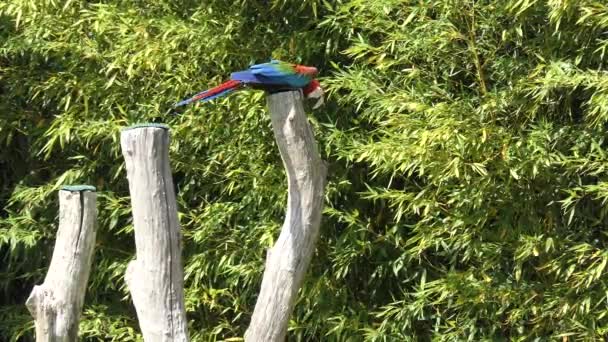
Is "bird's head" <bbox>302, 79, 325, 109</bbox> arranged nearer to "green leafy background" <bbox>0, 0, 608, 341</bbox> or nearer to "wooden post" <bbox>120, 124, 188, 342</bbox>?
"wooden post" <bbox>120, 124, 188, 342</bbox>

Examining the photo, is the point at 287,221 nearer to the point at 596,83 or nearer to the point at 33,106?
the point at 596,83

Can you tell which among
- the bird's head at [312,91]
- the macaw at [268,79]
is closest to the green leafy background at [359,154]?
the bird's head at [312,91]

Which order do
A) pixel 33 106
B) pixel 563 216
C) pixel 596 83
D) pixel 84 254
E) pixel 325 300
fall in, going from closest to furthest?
pixel 84 254
pixel 596 83
pixel 563 216
pixel 325 300
pixel 33 106

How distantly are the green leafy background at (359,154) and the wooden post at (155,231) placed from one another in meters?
1.17

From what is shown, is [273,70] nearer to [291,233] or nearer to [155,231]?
[291,233]

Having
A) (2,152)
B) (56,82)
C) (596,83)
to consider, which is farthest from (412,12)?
(2,152)

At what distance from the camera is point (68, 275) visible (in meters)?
2.66

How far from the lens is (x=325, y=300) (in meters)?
3.82

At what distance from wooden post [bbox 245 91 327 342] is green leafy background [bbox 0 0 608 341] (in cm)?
86

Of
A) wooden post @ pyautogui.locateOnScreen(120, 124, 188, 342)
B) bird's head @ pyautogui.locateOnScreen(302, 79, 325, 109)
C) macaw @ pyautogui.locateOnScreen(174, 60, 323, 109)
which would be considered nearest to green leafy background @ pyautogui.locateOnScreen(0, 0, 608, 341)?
bird's head @ pyautogui.locateOnScreen(302, 79, 325, 109)

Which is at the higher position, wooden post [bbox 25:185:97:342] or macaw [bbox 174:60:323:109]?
macaw [bbox 174:60:323:109]

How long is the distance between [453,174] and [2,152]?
2.11 meters

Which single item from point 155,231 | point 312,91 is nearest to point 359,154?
point 312,91

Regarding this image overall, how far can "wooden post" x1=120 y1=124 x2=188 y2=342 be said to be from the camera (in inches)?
98.2
